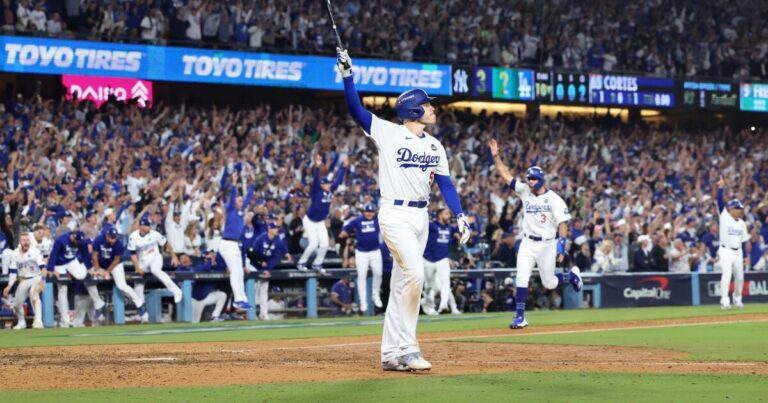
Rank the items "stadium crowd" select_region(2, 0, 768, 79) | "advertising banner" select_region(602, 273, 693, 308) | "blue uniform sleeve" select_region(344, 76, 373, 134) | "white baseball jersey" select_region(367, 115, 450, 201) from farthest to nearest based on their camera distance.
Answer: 1. "stadium crowd" select_region(2, 0, 768, 79)
2. "advertising banner" select_region(602, 273, 693, 308)
3. "white baseball jersey" select_region(367, 115, 450, 201)
4. "blue uniform sleeve" select_region(344, 76, 373, 134)

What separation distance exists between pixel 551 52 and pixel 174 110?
11.9 meters

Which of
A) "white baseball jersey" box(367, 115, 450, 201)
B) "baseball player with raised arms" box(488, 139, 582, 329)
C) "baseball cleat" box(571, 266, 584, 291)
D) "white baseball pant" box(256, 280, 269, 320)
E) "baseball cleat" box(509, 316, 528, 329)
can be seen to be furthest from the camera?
"white baseball pant" box(256, 280, 269, 320)

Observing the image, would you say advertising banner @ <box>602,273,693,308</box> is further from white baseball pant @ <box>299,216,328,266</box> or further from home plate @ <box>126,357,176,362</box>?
home plate @ <box>126,357,176,362</box>

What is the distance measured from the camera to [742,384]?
26.6ft

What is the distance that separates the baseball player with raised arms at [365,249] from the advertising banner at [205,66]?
6563 millimetres

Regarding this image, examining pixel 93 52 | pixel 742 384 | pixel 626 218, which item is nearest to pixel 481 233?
pixel 626 218

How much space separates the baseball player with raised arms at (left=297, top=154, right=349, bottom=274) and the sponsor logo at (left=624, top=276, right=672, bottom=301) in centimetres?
743

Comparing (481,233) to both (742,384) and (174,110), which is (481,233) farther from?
(742,384)

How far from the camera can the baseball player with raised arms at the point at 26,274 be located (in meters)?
18.4

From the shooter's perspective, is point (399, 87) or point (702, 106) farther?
point (702, 106)

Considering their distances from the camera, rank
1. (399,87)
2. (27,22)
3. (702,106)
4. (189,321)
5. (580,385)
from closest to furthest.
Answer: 1. (580,385)
2. (189,321)
3. (27,22)
4. (399,87)
5. (702,106)

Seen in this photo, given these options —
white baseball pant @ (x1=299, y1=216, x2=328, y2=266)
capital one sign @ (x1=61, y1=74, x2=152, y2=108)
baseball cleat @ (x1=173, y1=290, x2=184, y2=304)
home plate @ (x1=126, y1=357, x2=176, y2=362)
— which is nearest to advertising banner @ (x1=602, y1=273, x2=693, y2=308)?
white baseball pant @ (x1=299, y1=216, x2=328, y2=266)

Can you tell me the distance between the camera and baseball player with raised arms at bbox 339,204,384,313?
21.2m

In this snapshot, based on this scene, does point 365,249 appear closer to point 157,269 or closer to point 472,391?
point 157,269
